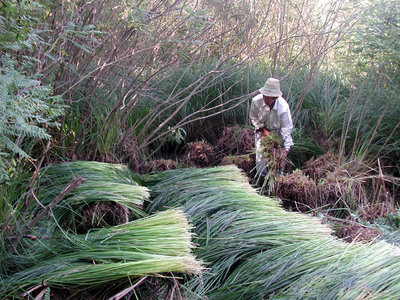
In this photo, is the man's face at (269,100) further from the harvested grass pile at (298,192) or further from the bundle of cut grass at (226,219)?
the bundle of cut grass at (226,219)

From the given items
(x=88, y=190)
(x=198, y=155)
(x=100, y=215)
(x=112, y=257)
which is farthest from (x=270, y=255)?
(x=198, y=155)

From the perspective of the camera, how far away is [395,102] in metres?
5.59

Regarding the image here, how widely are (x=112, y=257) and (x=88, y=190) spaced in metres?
0.86

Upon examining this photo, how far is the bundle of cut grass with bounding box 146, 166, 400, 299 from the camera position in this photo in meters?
2.32

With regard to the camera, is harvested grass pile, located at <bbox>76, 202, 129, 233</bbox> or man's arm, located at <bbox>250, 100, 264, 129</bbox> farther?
man's arm, located at <bbox>250, 100, 264, 129</bbox>

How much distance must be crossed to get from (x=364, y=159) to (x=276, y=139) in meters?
1.20

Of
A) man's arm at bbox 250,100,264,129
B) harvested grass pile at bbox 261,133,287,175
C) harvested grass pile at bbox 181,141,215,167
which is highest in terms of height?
man's arm at bbox 250,100,264,129

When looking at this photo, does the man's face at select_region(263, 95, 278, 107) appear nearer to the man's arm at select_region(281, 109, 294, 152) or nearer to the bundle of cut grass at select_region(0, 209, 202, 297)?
the man's arm at select_region(281, 109, 294, 152)

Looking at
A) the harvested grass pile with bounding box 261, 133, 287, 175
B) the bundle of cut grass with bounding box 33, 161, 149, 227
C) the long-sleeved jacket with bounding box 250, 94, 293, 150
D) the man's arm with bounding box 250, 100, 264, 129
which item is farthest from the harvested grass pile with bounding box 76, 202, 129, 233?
the man's arm with bounding box 250, 100, 264, 129

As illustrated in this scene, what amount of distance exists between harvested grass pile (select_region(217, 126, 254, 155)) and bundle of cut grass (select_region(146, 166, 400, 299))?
7.22 feet

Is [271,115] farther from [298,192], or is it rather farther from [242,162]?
[298,192]

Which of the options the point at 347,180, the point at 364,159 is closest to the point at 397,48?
the point at 364,159

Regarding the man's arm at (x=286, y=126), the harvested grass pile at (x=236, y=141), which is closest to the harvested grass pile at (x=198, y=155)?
the harvested grass pile at (x=236, y=141)

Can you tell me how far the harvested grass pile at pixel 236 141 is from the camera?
5.82 metres
